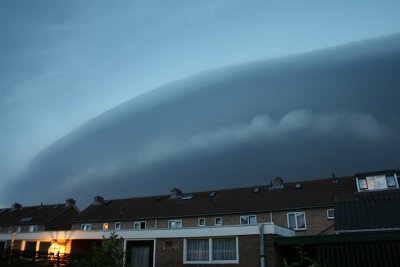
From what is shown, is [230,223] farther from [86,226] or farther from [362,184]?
[86,226]

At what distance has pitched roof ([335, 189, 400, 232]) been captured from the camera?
912 inches

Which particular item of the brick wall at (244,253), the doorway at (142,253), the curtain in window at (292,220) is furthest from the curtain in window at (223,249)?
the curtain in window at (292,220)

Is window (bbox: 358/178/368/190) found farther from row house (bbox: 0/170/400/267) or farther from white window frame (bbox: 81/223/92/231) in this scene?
white window frame (bbox: 81/223/92/231)

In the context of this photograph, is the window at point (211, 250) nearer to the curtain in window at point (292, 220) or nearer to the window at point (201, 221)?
the curtain in window at point (292, 220)

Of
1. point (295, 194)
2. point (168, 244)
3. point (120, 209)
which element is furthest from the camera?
point (120, 209)

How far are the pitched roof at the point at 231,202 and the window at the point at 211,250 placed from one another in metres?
14.4

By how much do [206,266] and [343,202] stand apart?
34.8 feet

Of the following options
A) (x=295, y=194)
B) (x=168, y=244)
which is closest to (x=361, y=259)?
(x=168, y=244)

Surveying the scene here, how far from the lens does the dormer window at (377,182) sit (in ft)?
110

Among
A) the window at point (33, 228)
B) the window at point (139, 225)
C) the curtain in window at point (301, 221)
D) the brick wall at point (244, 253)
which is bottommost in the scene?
the brick wall at point (244, 253)

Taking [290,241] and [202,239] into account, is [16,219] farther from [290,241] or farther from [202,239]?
[290,241]

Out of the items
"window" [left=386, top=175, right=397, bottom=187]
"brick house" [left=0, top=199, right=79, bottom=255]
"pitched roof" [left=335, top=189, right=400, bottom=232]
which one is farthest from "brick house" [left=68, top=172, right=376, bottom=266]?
"brick house" [left=0, top=199, right=79, bottom=255]

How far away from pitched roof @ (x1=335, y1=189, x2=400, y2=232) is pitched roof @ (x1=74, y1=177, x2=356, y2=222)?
8.14 meters

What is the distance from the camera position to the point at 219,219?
39469mm
